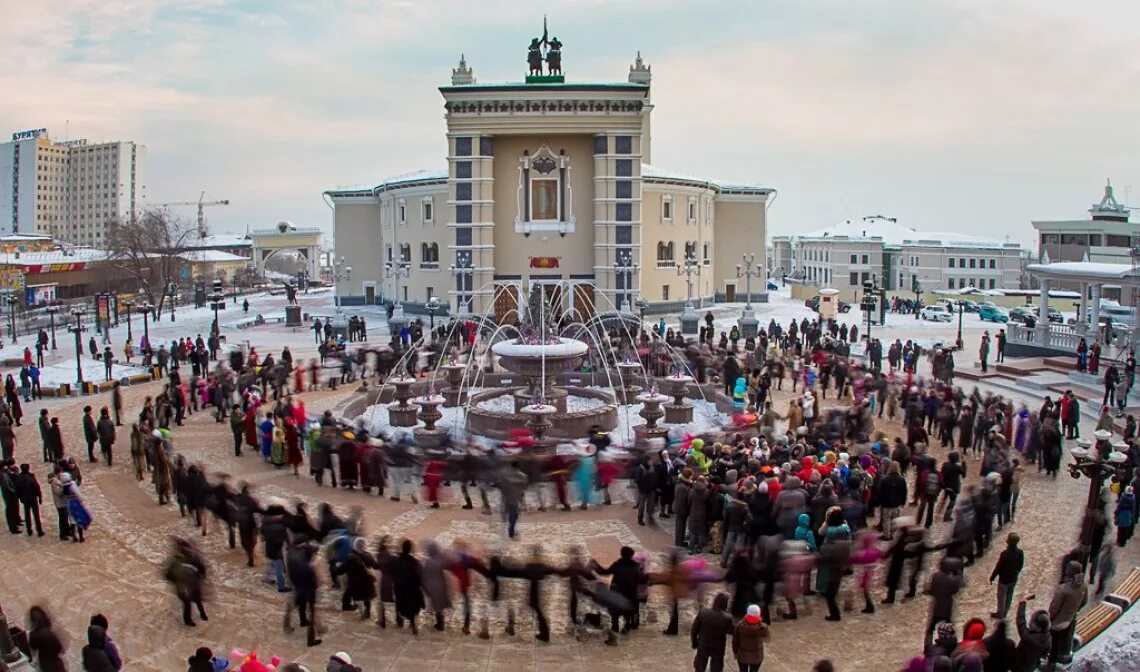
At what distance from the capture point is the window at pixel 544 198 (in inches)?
1816

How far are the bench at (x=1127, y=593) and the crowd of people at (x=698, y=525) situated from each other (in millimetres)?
283

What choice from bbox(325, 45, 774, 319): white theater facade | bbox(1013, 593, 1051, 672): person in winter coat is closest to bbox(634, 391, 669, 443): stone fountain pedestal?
bbox(1013, 593, 1051, 672): person in winter coat

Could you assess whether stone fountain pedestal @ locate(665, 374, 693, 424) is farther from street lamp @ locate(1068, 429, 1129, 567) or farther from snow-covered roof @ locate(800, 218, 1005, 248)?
snow-covered roof @ locate(800, 218, 1005, 248)

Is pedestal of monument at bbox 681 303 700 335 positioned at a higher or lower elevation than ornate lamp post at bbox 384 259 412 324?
lower

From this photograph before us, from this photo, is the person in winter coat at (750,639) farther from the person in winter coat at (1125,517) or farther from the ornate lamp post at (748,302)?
the ornate lamp post at (748,302)

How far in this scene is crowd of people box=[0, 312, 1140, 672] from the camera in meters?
10.5

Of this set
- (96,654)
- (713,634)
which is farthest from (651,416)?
(96,654)

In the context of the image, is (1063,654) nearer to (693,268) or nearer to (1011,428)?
(1011,428)

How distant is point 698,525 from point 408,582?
4.70 meters

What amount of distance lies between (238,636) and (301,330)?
38037 mm

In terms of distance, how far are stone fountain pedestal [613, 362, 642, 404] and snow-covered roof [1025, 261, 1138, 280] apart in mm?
18313

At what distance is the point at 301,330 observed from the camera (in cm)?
4747

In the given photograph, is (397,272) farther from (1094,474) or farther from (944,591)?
(944,591)

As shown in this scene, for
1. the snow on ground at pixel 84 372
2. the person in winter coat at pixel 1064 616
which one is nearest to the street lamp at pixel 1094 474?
the person in winter coat at pixel 1064 616
